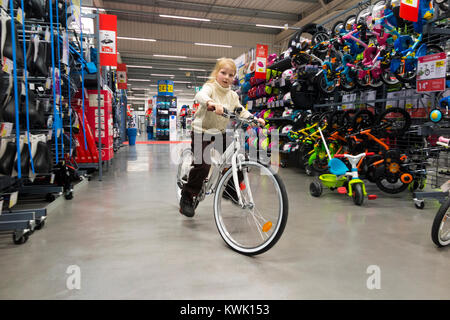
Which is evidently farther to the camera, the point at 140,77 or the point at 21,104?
the point at 140,77

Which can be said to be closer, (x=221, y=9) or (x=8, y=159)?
(x=8, y=159)

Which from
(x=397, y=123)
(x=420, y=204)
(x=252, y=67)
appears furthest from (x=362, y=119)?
(x=252, y=67)

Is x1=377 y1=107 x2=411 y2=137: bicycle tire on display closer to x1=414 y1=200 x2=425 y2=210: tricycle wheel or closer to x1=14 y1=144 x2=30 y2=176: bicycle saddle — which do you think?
x1=414 y1=200 x2=425 y2=210: tricycle wheel

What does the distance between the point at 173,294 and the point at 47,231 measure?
157 cm

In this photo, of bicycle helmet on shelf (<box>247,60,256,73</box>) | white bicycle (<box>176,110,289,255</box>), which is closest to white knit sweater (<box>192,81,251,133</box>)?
white bicycle (<box>176,110,289,255</box>)

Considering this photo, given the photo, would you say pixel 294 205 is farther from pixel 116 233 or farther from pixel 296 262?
pixel 116 233

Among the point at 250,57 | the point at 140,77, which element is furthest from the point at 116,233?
the point at 140,77

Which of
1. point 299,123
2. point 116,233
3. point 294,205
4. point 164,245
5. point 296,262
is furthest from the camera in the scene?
point 299,123

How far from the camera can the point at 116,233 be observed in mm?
2586

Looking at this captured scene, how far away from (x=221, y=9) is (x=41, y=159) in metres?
14.6

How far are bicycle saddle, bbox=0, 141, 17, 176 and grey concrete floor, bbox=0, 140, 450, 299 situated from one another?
533mm

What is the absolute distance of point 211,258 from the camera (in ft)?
6.86

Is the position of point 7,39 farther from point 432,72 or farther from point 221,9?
point 221,9

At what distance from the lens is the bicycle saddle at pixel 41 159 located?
9.09 feet
